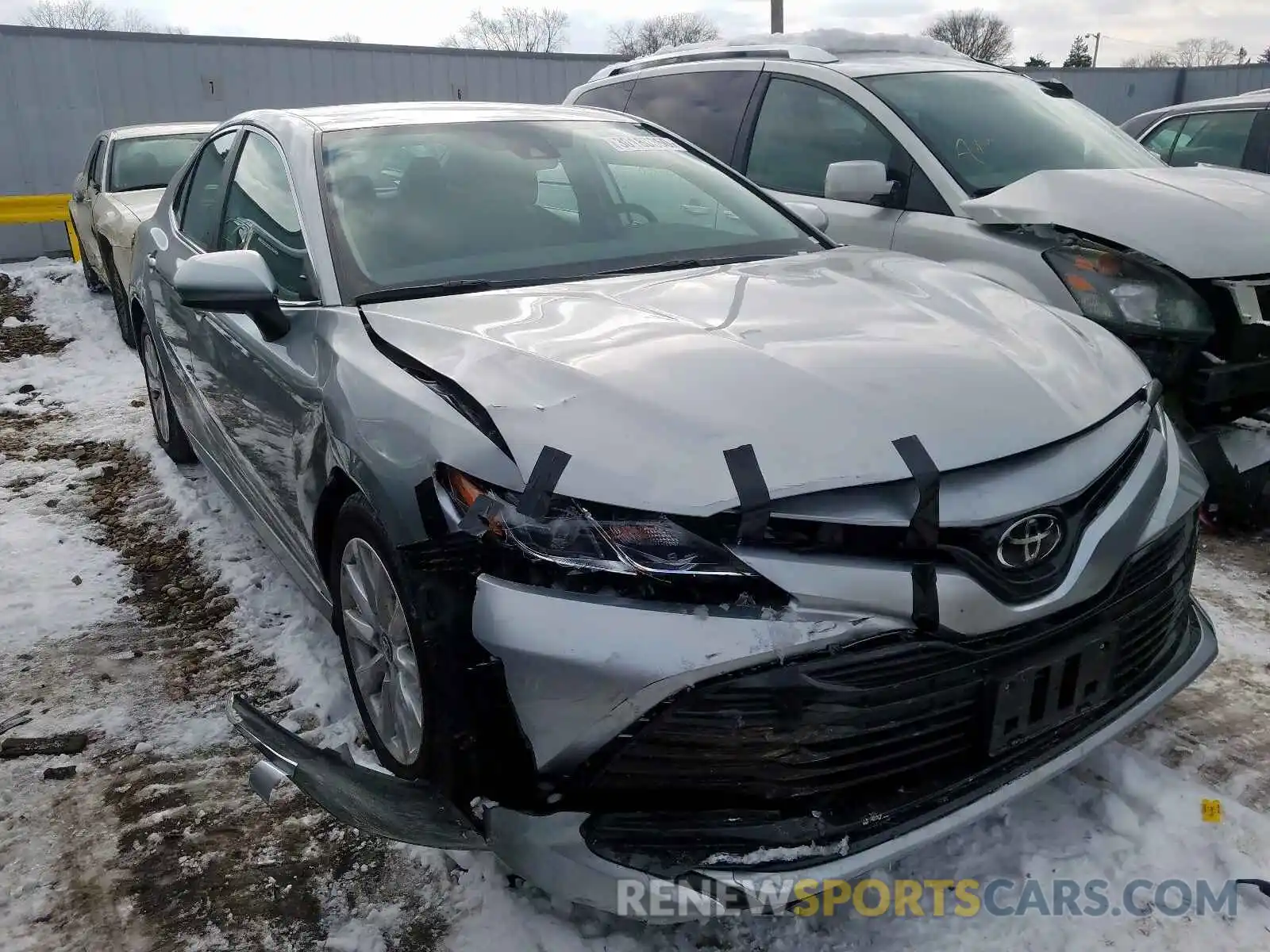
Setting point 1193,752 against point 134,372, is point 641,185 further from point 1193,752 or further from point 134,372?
point 134,372

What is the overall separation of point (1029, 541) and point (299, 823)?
5.83 feet

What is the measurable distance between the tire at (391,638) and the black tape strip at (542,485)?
21cm

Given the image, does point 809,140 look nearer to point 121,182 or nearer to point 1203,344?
point 1203,344

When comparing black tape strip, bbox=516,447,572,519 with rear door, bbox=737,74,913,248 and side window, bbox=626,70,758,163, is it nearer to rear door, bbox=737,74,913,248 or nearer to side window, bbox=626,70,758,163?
rear door, bbox=737,74,913,248

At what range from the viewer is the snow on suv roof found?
4.70 m

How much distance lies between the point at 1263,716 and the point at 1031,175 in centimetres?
220

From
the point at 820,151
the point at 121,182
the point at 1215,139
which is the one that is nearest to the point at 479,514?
the point at 820,151

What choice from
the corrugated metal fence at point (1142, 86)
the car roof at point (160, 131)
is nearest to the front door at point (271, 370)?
the car roof at point (160, 131)

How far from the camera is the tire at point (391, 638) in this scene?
6.03 ft

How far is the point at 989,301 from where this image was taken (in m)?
2.48

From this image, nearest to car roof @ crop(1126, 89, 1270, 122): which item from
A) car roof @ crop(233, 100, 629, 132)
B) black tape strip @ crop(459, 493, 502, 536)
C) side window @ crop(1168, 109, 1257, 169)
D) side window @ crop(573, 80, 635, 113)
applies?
side window @ crop(1168, 109, 1257, 169)

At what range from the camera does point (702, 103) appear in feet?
17.0

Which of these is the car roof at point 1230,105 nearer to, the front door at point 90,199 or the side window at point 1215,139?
the side window at point 1215,139

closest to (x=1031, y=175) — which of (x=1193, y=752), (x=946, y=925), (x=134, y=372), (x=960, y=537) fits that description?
(x=1193, y=752)
